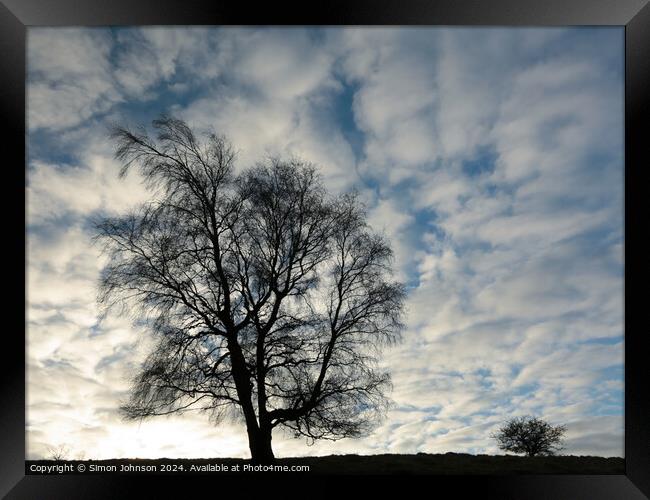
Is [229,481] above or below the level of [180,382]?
below

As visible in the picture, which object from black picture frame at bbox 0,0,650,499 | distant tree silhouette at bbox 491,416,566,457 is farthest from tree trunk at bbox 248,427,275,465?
distant tree silhouette at bbox 491,416,566,457

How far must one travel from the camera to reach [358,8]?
4.81 meters

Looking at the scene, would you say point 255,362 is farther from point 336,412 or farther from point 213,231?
point 213,231

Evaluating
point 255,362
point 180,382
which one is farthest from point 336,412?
point 180,382

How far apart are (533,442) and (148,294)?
17.9 ft

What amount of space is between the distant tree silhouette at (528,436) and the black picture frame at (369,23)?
994 mm

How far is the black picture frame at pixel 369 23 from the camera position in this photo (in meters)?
4.66

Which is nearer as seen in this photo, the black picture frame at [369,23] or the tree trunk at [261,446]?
the black picture frame at [369,23]

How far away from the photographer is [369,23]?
4.93 meters

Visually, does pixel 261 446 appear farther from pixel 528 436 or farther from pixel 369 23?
pixel 369 23

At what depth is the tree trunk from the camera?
5.49m

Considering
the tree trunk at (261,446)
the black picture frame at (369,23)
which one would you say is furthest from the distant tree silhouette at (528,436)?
the tree trunk at (261,446)

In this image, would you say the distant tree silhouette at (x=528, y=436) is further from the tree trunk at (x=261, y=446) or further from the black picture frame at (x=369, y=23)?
the tree trunk at (x=261, y=446)

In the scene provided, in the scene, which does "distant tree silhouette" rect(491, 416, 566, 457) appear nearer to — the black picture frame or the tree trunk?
the black picture frame
